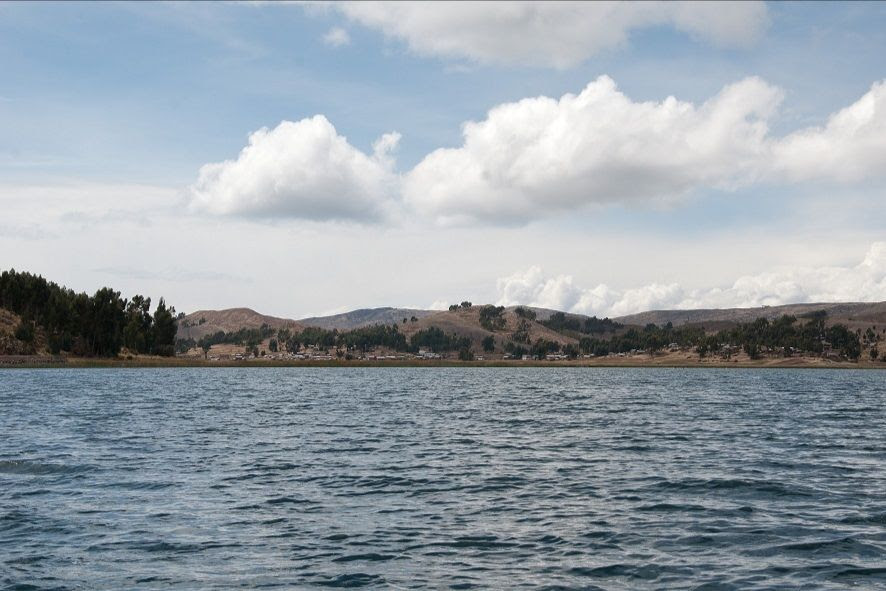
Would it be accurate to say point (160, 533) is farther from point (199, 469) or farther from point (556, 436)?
point (556, 436)

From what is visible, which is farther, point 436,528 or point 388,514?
point 388,514

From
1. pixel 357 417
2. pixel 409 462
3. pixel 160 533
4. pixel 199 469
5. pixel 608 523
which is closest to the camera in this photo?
pixel 160 533

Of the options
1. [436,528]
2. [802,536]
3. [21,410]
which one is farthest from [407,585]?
[21,410]

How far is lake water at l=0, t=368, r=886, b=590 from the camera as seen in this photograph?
71.7 ft

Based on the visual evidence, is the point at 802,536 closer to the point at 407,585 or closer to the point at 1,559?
the point at 407,585

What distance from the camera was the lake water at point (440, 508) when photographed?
71.7ft

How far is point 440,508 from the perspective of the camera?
31.0 metres

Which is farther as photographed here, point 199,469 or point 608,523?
point 199,469

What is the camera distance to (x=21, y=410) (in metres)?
82.9

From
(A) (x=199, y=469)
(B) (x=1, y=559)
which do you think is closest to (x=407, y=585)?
(B) (x=1, y=559)

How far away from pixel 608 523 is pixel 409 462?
1803 centimetres

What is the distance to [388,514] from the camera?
29.6 meters

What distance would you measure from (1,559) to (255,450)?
1070 inches

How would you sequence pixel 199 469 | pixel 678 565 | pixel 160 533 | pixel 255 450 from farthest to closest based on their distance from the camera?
1. pixel 255 450
2. pixel 199 469
3. pixel 160 533
4. pixel 678 565
